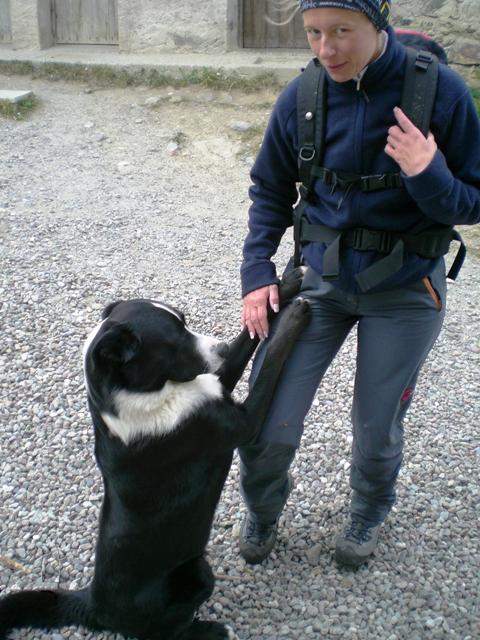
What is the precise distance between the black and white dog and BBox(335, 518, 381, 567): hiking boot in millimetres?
604

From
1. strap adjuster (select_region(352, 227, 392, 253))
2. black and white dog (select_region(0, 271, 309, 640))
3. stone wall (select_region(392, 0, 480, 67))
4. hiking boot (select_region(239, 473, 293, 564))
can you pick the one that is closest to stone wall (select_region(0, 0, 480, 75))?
stone wall (select_region(392, 0, 480, 67))

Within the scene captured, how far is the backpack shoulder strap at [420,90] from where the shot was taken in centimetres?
212

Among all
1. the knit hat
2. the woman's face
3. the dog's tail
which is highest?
the knit hat

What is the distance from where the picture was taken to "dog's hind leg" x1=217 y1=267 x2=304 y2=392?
2672 mm

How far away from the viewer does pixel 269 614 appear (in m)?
2.81

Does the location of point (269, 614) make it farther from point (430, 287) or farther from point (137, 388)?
point (430, 287)

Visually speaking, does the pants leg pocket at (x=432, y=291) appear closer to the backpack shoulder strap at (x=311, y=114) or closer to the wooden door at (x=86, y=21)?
the backpack shoulder strap at (x=311, y=114)

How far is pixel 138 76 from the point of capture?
8547 mm

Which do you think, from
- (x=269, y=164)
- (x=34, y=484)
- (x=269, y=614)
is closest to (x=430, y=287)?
(x=269, y=164)

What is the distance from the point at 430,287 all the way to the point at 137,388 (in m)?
1.08

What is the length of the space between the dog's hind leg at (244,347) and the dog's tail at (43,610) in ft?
3.16

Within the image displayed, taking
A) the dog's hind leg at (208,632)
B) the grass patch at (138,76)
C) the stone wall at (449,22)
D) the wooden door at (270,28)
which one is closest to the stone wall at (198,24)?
the stone wall at (449,22)

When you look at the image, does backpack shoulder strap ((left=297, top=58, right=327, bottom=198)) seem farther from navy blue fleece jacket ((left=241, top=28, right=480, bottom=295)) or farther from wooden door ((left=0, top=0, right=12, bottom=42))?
wooden door ((left=0, top=0, right=12, bottom=42))

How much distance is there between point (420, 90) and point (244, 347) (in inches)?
48.2
